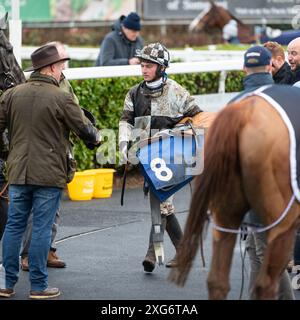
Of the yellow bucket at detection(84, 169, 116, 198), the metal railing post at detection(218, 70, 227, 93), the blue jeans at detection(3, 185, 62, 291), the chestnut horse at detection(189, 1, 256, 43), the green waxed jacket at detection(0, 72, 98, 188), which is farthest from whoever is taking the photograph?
the chestnut horse at detection(189, 1, 256, 43)

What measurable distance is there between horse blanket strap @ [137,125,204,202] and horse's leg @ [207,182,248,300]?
2050mm

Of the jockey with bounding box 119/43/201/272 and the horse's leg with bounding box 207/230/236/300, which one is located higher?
the jockey with bounding box 119/43/201/272

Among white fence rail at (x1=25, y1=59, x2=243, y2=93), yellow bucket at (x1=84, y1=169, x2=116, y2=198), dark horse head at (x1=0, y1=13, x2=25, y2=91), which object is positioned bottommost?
yellow bucket at (x1=84, y1=169, x2=116, y2=198)

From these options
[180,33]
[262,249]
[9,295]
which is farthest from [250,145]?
[180,33]

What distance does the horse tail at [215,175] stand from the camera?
20.5ft

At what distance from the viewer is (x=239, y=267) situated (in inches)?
359

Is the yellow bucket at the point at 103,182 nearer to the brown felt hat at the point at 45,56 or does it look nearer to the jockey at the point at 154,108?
the jockey at the point at 154,108

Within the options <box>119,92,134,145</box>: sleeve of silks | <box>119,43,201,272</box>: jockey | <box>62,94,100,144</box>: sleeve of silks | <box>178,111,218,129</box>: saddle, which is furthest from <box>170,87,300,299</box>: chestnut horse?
<box>119,92,134,145</box>: sleeve of silks

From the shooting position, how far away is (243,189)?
250 inches

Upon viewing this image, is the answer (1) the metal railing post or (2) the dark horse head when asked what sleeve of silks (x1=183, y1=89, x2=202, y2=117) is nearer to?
(2) the dark horse head

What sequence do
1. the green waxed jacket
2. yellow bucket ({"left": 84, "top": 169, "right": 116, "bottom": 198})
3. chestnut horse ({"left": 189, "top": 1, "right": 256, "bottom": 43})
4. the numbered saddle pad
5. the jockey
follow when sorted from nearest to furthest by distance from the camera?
the green waxed jacket < the numbered saddle pad < the jockey < yellow bucket ({"left": 84, "top": 169, "right": 116, "bottom": 198}) < chestnut horse ({"left": 189, "top": 1, "right": 256, "bottom": 43})

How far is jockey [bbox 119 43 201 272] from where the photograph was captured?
8844 millimetres
